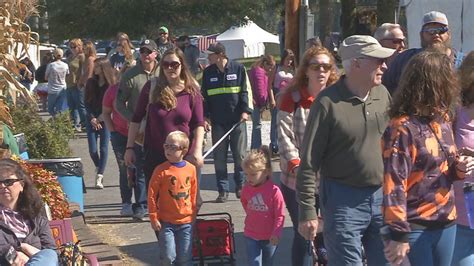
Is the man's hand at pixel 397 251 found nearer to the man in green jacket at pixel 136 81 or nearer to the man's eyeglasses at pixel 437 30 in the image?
the man's eyeglasses at pixel 437 30

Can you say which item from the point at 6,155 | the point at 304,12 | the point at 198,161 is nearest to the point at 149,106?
the point at 198,161

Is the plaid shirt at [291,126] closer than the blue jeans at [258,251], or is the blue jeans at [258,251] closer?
the plaid shirt at [291,126]

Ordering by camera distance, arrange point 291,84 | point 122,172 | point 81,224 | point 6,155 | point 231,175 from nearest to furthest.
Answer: point 291,84 < point 6,155 < point 81,224 < point 122,172 < point 231,175

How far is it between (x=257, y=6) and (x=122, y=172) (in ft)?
85.5

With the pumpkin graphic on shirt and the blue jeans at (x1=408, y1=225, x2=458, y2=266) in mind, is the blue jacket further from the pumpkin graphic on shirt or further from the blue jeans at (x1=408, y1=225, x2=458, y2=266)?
the blue jeans at (x1=408, y1=225, x2=458, y2=266)

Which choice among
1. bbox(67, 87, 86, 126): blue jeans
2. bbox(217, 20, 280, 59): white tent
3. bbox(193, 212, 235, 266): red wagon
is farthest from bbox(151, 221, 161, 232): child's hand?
bbox(217, 20, 280, 59): white tent

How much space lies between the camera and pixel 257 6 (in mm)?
36469

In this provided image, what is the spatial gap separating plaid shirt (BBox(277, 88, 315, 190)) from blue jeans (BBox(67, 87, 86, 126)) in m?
12.7

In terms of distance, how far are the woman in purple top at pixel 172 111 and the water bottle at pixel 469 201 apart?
257cm

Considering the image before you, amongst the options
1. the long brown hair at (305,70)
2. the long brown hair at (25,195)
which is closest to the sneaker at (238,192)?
the long brown hair at (305,70)

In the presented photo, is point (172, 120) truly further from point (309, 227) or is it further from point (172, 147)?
point (309, 227)

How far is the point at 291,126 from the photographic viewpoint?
697cm

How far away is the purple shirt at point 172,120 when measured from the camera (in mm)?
7984

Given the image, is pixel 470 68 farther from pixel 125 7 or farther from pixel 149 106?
pixel 125 7
